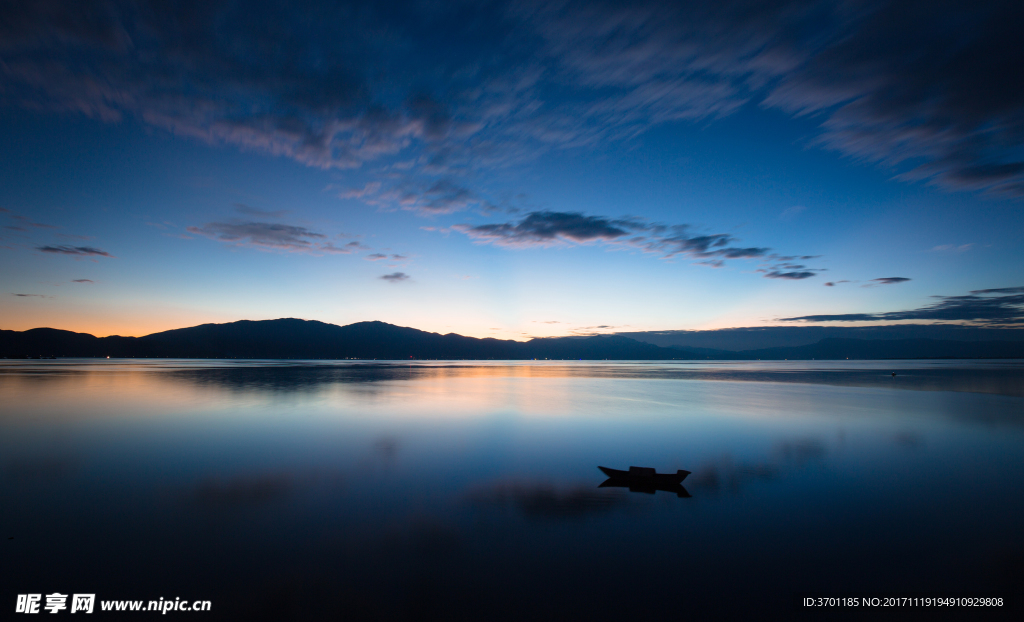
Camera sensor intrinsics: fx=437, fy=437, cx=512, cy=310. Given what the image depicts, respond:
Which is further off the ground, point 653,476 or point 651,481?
point 653,476

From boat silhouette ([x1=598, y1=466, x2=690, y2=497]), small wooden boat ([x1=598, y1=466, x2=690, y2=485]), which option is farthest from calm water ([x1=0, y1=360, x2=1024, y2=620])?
small wooden boat ([x1=598, y1=466, x2=690, y2=485])

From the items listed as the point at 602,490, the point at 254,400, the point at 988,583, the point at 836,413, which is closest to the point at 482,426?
the point at 602,490

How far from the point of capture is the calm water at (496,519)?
21.1 feet

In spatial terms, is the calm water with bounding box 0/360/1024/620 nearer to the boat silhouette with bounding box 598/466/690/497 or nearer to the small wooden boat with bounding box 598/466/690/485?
the boat silhouette with bounding box 598/466/690/497

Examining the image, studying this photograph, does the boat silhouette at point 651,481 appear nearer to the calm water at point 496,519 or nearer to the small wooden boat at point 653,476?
the small wooden boat at point 653,476

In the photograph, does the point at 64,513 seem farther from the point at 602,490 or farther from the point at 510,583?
the point at 602,490

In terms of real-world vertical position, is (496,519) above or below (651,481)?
below

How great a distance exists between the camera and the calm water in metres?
6.44

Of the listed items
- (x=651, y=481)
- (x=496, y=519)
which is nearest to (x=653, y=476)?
(x=651, y=481)

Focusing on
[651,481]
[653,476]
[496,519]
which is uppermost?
[653,476]

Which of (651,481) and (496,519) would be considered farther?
(651,481)

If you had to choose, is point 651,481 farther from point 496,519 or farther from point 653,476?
point 496,519

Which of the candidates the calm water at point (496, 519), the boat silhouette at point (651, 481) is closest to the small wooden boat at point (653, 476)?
the boat silhouette at point (651, 481)

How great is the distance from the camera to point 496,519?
930 centimetres
